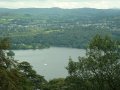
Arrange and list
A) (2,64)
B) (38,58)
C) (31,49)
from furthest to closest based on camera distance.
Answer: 1. (31,49)
2. (38,58)
3. (2,64)

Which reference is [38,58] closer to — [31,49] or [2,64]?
[31,49]

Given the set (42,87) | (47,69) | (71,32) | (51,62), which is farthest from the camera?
(71,32)

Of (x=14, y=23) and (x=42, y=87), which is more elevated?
(x=42, y=87)

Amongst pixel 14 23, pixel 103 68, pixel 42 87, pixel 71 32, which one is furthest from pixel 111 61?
pixel 14 23

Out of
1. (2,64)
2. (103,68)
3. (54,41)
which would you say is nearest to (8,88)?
(2,64)

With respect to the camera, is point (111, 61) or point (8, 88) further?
point (111, 61)

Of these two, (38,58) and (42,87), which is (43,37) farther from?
(42,87)

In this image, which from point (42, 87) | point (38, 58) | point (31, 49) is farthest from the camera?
point (31, 49)

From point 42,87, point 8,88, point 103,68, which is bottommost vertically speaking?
point 42,87

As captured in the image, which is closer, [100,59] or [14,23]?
[100,59]
